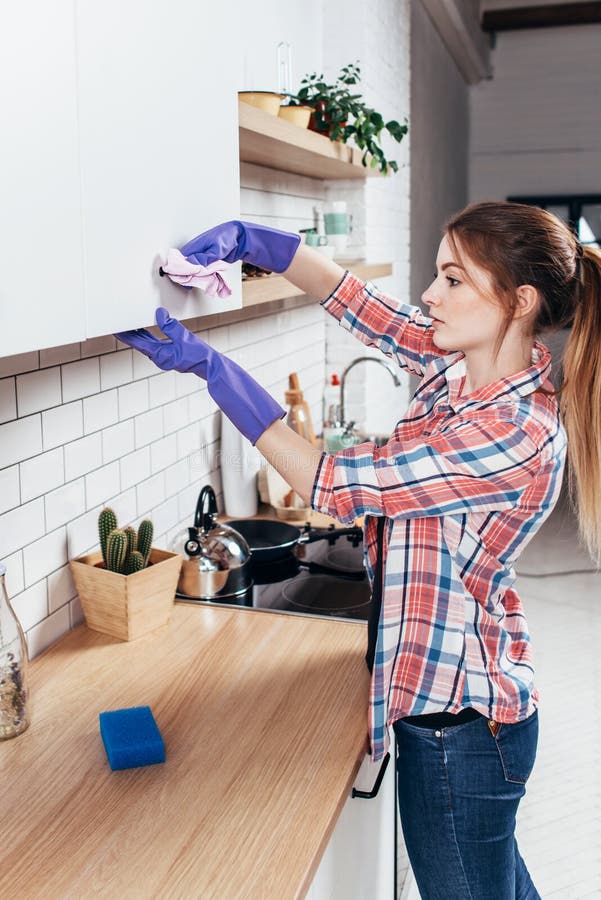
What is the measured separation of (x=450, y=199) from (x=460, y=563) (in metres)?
5.50

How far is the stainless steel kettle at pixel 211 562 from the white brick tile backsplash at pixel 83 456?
27cm

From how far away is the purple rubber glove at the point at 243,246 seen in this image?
1332mm

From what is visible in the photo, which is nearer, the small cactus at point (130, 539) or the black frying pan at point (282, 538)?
the small cactus at point (130, 539)

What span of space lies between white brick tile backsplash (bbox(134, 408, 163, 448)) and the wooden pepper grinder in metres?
0.75

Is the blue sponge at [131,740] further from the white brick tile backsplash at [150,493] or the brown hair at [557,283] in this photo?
the brown hair at [557,283]

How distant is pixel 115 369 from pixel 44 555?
44 centimetres

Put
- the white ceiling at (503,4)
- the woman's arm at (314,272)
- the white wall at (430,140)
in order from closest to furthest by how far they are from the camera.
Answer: the woman's arm at (314,272)
the white wall at (430,140)
the white ceiling at (503,4)

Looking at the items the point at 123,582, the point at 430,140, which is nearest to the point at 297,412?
the point at 123,582

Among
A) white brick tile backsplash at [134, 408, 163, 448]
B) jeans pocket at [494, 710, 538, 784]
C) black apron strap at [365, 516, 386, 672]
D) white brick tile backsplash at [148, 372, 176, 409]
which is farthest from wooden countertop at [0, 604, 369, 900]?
white brick tile backsplash at [148, 372, 176, 409]

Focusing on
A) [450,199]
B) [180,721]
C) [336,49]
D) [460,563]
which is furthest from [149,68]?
[450,199]

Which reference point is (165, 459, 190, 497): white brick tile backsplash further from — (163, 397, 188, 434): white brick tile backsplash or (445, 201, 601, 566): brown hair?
(445, 201, 601, 566): brown hair

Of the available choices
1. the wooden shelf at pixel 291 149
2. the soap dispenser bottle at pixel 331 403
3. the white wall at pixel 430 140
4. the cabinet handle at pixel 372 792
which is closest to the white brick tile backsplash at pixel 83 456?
the wooden shelf at pixel 291 149

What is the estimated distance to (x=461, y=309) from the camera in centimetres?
137

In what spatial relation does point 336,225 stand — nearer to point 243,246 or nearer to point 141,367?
point 141,367
